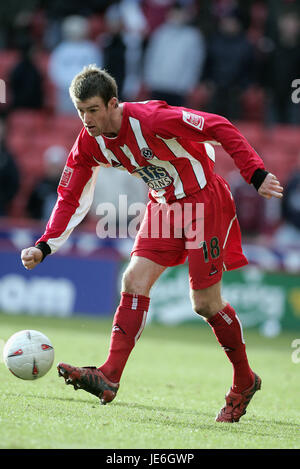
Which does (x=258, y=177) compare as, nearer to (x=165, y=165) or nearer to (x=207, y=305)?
(x=165, y=165)

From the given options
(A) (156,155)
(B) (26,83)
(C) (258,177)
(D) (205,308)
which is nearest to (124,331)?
(D) (205,308)

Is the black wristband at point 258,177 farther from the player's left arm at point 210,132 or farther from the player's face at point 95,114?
the player's face at point 95,114

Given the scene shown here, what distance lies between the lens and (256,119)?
14578mm

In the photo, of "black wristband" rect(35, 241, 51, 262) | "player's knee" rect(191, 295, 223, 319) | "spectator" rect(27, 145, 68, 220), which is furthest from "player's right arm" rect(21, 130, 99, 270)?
"spectator" rect(27, 145, 68, 220)

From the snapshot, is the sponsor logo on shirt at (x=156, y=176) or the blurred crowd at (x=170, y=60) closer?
the sponsor logo on shirt at (x=156, y=176)

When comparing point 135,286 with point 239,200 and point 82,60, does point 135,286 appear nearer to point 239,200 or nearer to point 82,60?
point 239,200

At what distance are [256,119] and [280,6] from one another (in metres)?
1.95

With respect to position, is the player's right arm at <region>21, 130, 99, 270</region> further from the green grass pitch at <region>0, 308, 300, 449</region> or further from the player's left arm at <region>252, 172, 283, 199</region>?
the player's left arm at <region>252, 172, 283, 199</region>

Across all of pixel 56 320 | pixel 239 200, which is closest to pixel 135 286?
pixel 56 320

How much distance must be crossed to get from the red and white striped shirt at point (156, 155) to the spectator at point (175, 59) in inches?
309

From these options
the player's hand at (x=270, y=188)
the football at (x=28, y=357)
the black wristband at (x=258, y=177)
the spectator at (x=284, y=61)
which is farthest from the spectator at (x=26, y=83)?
the player's hand at (x=270, y=188)

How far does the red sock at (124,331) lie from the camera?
5.26m

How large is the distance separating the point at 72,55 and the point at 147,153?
875cm

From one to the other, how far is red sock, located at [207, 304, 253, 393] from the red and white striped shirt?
0.81 meters
